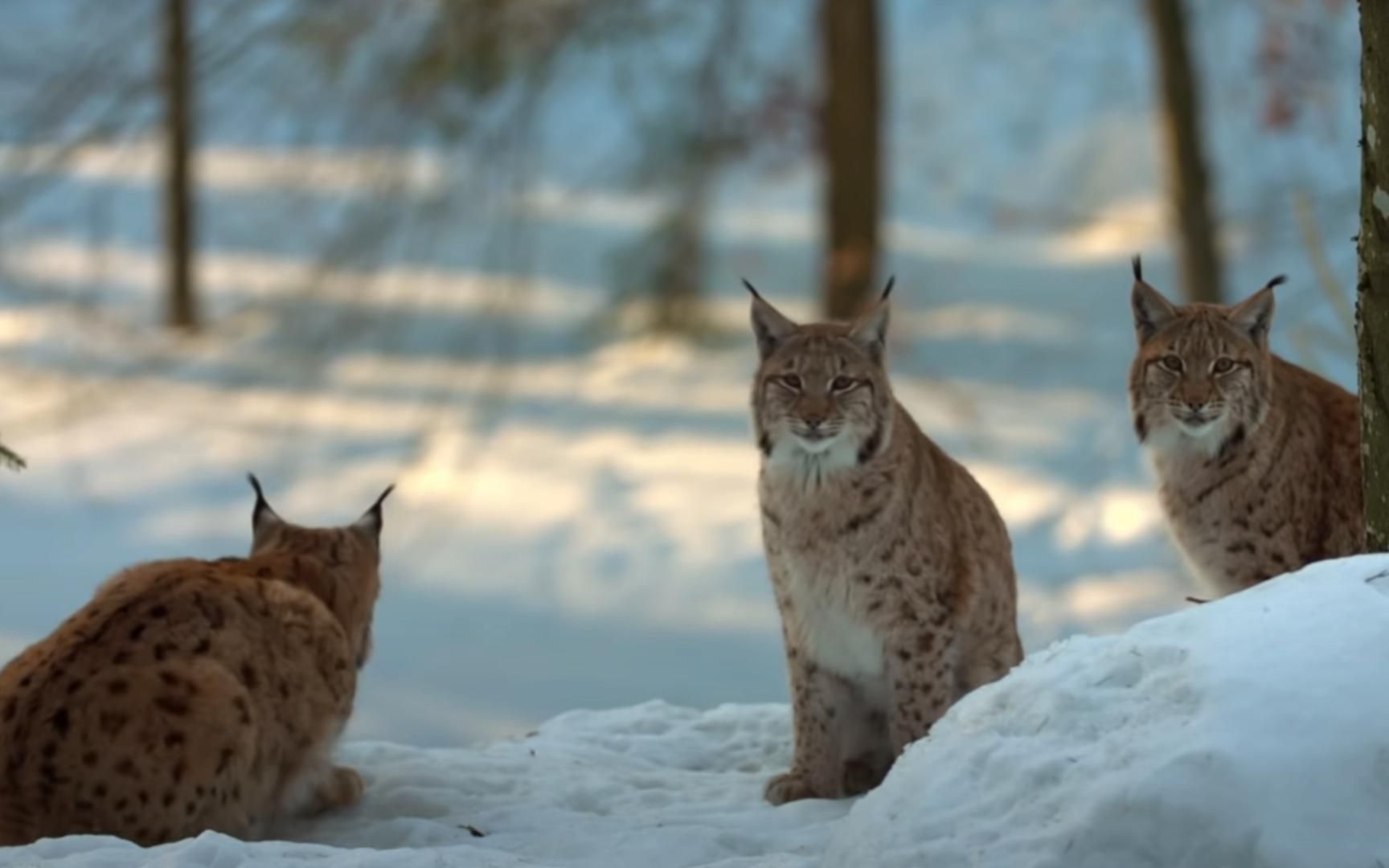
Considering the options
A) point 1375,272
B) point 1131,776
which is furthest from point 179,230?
point 1131,776

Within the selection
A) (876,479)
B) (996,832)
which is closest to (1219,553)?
(876,479)

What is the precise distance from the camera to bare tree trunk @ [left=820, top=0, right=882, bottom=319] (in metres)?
12.5

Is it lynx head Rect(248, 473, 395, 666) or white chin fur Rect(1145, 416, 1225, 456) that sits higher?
white chin fur Rect(1145, 416, 1225, 456)

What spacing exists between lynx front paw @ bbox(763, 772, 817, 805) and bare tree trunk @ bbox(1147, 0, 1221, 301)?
21.2 feet

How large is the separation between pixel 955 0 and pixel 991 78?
1188mm

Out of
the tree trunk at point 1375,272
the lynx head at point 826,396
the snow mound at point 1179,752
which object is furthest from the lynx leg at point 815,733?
the tree trunk at point 1375,272

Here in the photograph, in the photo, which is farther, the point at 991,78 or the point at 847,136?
the point at 991,78

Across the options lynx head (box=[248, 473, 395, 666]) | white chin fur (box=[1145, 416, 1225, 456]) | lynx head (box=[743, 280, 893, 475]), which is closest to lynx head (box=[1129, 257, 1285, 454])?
white chin fur (box=[1145, 416, 1225, 456])

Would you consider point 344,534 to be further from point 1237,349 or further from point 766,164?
point 766,164

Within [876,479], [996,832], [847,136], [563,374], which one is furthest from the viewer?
[563,374]

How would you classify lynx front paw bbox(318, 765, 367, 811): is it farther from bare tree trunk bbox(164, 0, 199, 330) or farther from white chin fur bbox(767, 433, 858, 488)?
bare tree trunk bbox(164, 0, 199, 330)

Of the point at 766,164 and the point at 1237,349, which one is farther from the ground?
the point at 766,164

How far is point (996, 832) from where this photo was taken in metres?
4.07

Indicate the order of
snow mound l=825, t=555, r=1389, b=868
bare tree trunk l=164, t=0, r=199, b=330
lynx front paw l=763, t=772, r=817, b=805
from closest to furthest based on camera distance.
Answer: snow mound l=825, t=555, r=1389, b=868, lynx front paw l=763, t=772, r=817, b=805, bare tree trunk l=164, t=0, r=199, b=330
